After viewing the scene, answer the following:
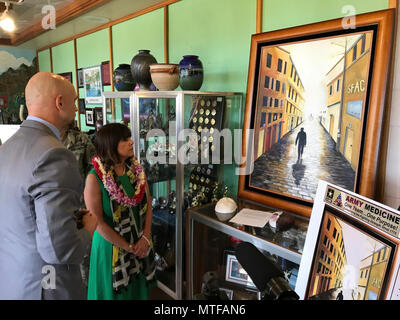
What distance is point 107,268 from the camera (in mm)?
1743

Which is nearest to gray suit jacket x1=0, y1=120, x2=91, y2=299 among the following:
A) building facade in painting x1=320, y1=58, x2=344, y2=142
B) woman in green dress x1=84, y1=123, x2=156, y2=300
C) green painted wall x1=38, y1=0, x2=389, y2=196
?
woman in green dress x1=84, y1=123, x2=156, y2=300

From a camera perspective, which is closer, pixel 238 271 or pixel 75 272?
pixel 75 272

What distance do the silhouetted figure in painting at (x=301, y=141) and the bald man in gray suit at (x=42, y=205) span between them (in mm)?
1185

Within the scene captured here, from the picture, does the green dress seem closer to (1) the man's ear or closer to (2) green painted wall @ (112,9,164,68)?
(1) the man's ear

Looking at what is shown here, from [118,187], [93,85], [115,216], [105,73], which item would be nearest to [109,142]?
[118,187]

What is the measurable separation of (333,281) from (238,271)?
1099 mm

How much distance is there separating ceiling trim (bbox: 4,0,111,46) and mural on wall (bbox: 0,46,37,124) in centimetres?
22

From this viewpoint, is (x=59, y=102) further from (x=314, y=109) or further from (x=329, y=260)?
(x=314, y=109)

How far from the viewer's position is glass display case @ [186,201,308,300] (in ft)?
4.81

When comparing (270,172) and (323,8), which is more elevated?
(323,8)

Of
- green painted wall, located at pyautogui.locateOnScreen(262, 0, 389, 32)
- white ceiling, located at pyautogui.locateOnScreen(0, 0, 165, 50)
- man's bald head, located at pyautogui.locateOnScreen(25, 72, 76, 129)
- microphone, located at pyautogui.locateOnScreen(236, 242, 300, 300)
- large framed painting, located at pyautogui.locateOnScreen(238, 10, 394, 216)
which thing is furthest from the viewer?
white ceiling, located at pyautogui.locateOnScreen(0, 0, 165, 50)

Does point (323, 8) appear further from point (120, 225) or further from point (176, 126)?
point (120, 225)

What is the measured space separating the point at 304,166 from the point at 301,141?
0.48ft

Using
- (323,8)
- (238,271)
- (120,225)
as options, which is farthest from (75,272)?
(323,8)
